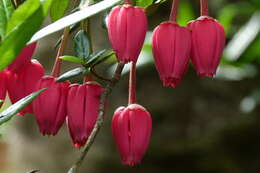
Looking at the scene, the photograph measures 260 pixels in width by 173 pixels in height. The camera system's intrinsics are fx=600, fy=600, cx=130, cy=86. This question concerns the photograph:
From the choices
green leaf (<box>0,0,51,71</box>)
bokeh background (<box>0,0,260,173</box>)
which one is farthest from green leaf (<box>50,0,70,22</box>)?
bokeh background (<box>0,0,260,173</box>)

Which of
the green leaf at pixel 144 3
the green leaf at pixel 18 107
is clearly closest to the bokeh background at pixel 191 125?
the green leaf at pixel 144 3

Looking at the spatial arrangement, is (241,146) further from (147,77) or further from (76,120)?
(76,120)

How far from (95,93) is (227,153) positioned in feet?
6.40

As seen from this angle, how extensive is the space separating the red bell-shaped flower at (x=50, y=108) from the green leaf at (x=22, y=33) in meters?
0.11

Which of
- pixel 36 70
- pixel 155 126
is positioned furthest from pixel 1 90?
pixel 155 126

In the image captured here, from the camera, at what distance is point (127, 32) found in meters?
0.64

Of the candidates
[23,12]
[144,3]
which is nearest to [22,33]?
[23,12]

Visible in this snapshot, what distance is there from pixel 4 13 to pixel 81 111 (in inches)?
5.5

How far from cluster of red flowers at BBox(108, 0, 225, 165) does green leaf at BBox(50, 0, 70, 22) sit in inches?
2.8

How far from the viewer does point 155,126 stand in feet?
8.41

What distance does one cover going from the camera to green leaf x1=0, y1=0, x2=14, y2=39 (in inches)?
24.4

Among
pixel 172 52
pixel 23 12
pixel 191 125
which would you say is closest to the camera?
pixel 23 12

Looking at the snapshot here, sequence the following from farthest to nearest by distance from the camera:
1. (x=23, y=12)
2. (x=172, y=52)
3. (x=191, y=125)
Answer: (x=191, y=125), (x=172, y=52), (x=23, y=12)

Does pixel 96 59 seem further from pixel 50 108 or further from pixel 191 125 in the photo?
pixel 191 125
